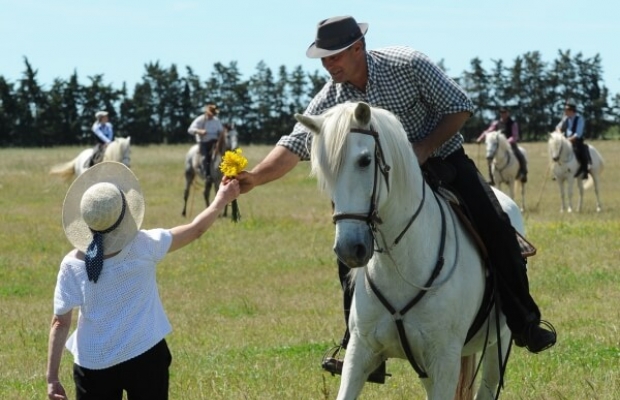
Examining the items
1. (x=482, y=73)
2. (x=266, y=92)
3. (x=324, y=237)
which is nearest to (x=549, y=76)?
(x=482, y=73)

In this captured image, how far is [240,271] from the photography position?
633 inches

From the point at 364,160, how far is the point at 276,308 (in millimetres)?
7520

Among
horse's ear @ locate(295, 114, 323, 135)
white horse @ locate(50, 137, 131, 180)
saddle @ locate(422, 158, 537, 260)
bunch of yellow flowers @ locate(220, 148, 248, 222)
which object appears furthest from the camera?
white horse @ locate(50, 137, 131, 180)

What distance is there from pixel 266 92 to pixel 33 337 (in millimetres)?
93005

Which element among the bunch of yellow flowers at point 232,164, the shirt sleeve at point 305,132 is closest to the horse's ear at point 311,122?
the bunch of yellow flowers at point 232,164

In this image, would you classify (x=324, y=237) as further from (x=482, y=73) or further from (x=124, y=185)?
(x=482, y=73)

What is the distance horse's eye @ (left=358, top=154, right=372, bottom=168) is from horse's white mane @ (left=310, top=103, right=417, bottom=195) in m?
0.09

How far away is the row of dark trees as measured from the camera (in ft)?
277

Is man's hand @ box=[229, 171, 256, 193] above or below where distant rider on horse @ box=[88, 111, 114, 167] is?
above

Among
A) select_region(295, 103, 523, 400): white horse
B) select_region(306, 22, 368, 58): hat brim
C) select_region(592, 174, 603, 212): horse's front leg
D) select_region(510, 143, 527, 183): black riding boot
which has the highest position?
select_region(306, 22, 368, 58): hat brim

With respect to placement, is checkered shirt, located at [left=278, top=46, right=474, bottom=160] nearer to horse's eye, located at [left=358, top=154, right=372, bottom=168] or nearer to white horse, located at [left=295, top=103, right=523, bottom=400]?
white horse, located at [left=295, top=103, right=523, bottom=400]

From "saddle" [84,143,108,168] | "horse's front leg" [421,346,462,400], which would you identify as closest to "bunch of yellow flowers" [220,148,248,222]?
"horse's front leg" [421,346,462,400]

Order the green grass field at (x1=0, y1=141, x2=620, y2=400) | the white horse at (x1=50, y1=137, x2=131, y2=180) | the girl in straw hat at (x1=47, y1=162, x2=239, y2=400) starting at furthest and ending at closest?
the white horse at (x1=50, y1=137, x2=131, y2=180)
the green grass field at (x1=0, y1=141, x2=620, y2=400)
the girl in straw hat at (x1=47, y1=162, x2=239, y2=400)

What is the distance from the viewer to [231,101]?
101750 millimetres
